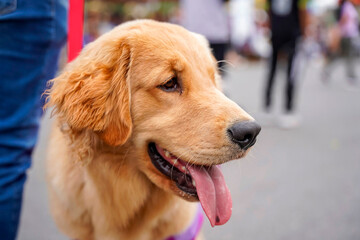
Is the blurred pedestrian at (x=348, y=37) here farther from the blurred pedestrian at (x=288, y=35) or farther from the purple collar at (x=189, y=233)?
the purple collar at (x=189, y=233)

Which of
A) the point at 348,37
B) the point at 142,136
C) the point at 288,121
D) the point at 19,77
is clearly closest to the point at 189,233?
the point at 142,136

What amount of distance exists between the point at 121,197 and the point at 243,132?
0.83 meters

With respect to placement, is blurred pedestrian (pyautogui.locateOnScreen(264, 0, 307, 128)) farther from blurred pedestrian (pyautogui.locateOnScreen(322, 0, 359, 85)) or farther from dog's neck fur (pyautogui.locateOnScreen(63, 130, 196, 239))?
blurred pedestrian (pyautogui.locateOnScreen(322, 0, 359, 85))

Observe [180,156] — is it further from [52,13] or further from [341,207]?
[341,207]

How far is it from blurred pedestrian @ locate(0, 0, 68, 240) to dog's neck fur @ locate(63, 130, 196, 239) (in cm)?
30

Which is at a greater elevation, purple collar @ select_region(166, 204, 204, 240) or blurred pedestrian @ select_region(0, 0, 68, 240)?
blurred pedestrian @ select_region(0, 0, 68, 240)

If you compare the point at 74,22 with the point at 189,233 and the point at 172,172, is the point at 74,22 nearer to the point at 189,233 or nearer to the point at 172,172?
the point at 172,172

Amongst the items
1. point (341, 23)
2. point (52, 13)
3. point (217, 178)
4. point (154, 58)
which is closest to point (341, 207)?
point (217, 178)

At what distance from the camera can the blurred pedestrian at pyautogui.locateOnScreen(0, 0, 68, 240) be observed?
184 cm

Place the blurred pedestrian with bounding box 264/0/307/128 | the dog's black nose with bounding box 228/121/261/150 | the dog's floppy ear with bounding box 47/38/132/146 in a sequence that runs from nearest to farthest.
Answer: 1. the dog's black nose with bounding box 228/121/261/150
2. the dog's floppy ear with bounding box 47/38/132/146
3. the blurred pedestrian with bounding box 264/0/307/128

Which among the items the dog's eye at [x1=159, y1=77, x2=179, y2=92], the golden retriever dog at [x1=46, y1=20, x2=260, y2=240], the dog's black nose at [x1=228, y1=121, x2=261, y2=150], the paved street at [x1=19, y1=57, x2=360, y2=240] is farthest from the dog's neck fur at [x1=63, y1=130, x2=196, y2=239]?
the paved street at [x1=19, y1=57, x2=360, y2=240]

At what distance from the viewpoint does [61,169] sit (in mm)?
2125

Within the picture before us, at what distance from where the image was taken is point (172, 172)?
1.93 m

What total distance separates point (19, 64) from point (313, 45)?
2683cm
